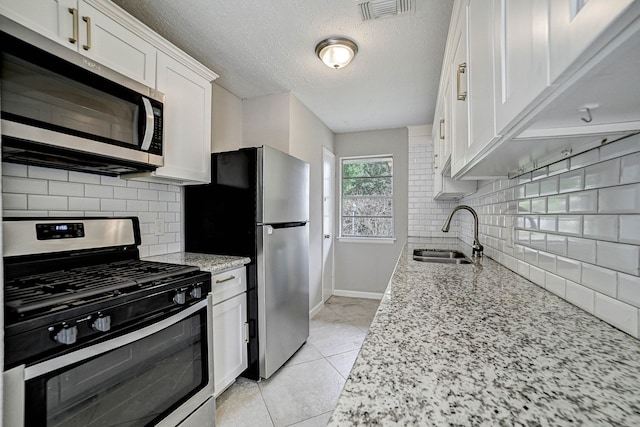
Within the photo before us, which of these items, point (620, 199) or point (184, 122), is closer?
point (620, 199)

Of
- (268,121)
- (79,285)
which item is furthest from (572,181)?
(268,121)

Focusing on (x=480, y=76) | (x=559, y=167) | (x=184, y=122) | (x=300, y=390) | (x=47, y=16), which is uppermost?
(x=47, y=16)

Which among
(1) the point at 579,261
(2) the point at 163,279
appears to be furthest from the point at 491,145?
(2) the point at 163,279

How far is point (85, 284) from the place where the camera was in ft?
3.95

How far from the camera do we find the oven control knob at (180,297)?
1.38 m

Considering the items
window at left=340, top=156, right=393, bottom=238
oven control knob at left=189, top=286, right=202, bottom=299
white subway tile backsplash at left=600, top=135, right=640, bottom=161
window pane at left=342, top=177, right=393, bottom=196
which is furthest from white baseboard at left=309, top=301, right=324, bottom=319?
white subway tile backsplash at left=600, top=135, right=640, bottom=161

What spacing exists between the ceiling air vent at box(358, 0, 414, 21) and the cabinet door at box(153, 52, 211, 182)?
118 centimetres

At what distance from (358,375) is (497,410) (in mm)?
226

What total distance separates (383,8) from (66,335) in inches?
83.8

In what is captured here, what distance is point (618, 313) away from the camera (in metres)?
0.75

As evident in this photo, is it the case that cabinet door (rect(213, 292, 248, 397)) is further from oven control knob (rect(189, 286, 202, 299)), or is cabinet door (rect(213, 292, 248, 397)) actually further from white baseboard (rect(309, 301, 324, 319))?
white baseboard (rect(309, 301, 324, 319))

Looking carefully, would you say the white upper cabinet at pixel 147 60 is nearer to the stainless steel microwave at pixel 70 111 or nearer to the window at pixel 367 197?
the stainless steel microwave at pixel 70 111

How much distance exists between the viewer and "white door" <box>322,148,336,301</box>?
386 centimetres

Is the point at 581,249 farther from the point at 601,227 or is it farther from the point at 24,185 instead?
the point at 24,185
